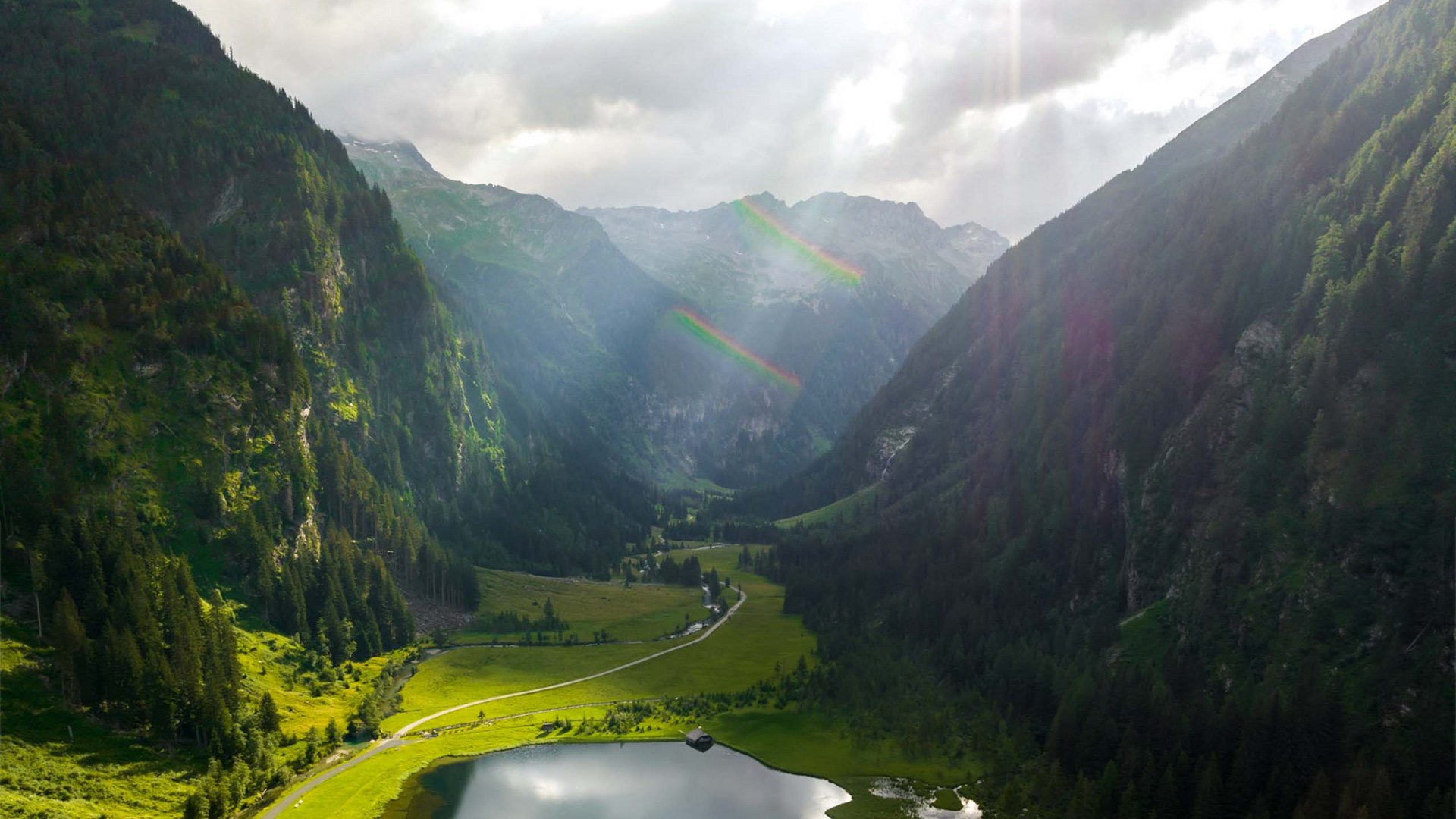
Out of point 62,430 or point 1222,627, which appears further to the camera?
point 62,430

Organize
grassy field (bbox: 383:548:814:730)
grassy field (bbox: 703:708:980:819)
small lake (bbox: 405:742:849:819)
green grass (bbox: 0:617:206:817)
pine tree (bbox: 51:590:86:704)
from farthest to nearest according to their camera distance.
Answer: grassy field (bbox: 383:548:814:730), grassy field (bbox: 703:708:980:819), small lake (bbox: 405:742:849:819), pine tree (bbox: 51:590:86:704), green grass (bbox: 0:617:206:817)

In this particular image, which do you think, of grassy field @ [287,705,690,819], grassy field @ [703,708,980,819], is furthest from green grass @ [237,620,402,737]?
grassy field @ [703,708,980,819]

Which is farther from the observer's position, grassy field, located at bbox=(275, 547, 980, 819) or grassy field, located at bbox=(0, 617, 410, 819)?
grassy field, located at bbox=(275, 547, 980, 819)

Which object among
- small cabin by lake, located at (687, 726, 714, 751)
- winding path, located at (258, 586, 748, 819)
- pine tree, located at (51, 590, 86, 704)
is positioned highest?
pine tree, located at (51, 590, 86, 704)

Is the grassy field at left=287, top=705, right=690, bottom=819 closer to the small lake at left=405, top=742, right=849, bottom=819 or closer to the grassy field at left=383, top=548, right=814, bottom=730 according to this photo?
the small lake at left=405, top=742, right=849, bottom=819

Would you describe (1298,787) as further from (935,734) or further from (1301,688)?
(935,734)

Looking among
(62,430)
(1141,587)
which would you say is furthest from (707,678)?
(62,430)

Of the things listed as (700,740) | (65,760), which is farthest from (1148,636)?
(65,760)

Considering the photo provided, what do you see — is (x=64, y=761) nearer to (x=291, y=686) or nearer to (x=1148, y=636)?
(x=291, y=686)
